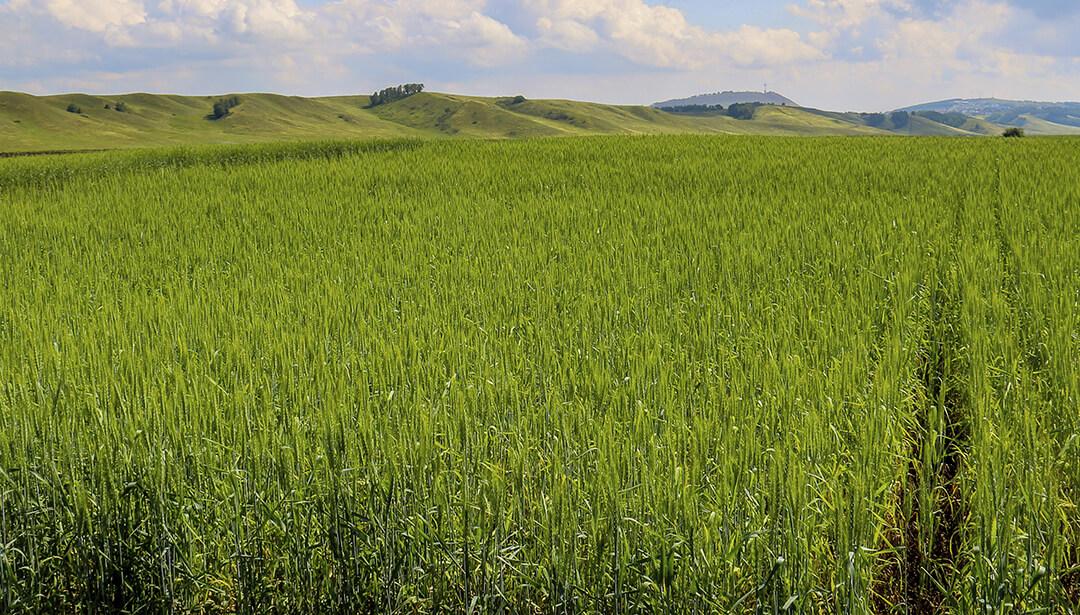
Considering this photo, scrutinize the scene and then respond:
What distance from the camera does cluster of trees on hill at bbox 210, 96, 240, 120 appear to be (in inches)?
4628

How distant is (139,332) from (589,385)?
270 centimetres

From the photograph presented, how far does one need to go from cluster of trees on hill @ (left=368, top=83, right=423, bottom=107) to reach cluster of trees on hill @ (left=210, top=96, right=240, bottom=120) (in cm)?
4009

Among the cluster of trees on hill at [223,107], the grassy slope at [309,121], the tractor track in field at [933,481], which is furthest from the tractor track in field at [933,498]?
the cluster of trees on hill at [223,107]

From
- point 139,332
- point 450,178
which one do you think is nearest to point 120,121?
point 450,178

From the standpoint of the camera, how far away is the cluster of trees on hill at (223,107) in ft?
386

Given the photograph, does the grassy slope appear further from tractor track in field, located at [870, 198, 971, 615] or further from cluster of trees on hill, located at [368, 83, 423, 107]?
tractor track in field, located at [870, 198, 971, 615]

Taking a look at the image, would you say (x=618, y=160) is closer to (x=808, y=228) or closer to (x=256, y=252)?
(x=808, y=228)

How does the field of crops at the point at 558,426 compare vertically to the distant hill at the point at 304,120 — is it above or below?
below

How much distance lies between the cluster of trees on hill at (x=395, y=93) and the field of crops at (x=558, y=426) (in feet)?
544

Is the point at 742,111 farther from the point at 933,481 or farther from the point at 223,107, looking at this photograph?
the point at 933,481

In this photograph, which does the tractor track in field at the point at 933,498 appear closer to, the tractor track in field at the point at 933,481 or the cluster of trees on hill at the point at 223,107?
the tractor track in field at the point at 933,481

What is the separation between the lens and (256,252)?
6.53m

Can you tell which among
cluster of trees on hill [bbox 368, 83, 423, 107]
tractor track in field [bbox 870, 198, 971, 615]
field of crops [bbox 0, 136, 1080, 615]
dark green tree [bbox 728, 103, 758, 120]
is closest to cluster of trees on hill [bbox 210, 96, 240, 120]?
cluster of trees on hill [bbox 368, 83, 423, 107]

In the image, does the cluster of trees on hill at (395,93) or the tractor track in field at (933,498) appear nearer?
the tractor track in field at (933,498)
